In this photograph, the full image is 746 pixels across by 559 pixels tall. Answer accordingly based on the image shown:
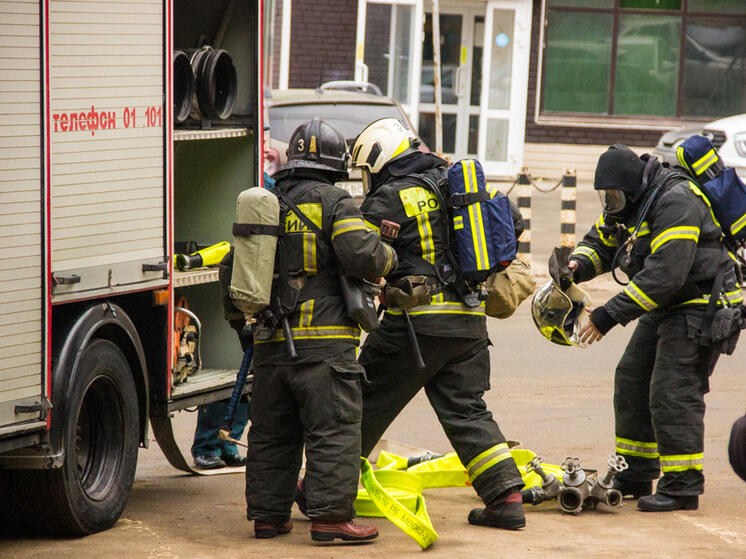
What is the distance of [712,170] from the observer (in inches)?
241

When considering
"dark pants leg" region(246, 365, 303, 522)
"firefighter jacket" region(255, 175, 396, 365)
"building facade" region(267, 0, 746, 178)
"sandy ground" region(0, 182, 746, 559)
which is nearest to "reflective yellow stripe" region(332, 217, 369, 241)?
"firefighter jacket" region(255, 175, 396, 365)

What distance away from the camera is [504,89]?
21.6m

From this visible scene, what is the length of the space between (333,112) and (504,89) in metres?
10.1

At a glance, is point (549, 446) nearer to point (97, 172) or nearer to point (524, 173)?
point (97, 172)

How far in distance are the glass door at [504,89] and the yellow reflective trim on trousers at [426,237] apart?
1580 cm

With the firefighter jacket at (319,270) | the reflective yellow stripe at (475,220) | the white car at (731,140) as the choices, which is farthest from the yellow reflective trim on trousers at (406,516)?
the white car at (731,140)

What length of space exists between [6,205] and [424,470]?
277 cm

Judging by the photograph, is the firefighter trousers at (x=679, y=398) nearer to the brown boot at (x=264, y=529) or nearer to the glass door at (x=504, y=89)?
the brown boot at (x=264, y=529)

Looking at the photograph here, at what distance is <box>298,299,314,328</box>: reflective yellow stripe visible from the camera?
5.32m

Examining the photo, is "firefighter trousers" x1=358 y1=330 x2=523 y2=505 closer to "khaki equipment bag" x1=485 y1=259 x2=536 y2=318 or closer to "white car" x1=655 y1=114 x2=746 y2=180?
"khaki equipment bag" x1=485 y1=259 x2=536 y2=318

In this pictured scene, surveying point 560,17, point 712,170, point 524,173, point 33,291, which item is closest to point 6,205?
point 33,291

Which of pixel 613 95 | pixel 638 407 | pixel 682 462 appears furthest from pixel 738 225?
pixel 613 95

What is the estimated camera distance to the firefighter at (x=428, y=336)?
5.59 metres

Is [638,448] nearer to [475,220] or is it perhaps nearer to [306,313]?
[475,220]
